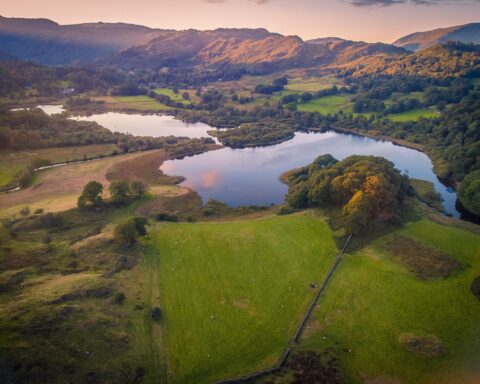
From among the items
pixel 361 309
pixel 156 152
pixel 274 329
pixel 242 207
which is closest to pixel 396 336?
pixel 361 309

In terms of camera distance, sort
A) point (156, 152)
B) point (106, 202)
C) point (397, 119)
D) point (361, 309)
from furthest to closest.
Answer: point (397, 119) < point (156, 152) < point (106, 202) < point (361, 309)

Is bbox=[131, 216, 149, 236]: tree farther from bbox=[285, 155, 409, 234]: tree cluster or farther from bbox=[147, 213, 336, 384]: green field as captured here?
bbox=[285, 155, 409, 234]: tree cluster

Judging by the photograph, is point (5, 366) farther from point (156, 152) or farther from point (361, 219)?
point (156, 152)

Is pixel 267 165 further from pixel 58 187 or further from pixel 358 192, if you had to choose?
pixel 58 187

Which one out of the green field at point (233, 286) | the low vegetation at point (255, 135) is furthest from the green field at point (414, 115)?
the green field at point (233, 286)

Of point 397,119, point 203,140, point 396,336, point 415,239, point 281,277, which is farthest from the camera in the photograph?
point 397,119

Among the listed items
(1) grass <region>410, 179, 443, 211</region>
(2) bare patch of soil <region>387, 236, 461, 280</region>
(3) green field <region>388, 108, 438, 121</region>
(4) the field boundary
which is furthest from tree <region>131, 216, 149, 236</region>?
(3) green field <region>388, 108, 438, 121</region>
